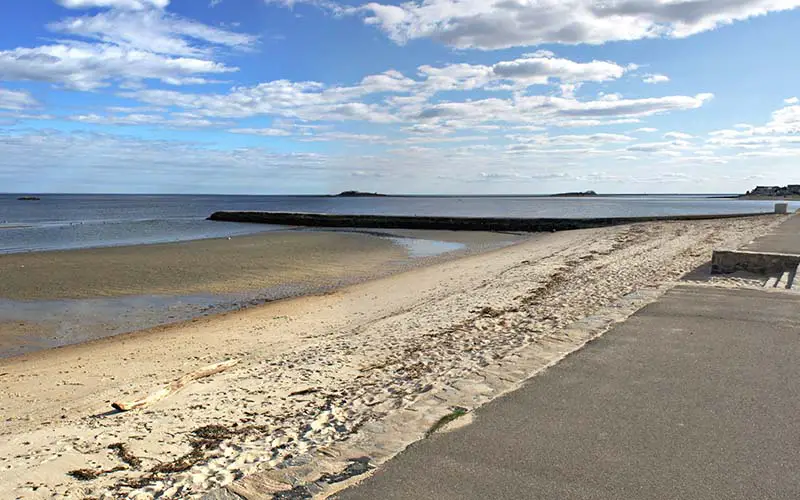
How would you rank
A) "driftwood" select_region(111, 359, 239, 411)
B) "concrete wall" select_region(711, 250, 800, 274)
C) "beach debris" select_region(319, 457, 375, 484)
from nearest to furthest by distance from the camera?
"beach debris" select_region(319, 457, 375, 484) < "driftwood" select_region(111, 359, 239, 411) < "concrete wall" select_region(711, 250, 800, 274)

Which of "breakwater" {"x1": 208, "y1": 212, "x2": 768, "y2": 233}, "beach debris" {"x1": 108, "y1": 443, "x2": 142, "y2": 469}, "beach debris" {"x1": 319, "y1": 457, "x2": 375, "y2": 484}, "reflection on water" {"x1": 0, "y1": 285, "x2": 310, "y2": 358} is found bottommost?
"reflection on water" {"x1": 0, "y1": 285, "x2": 310, "y2": 358}

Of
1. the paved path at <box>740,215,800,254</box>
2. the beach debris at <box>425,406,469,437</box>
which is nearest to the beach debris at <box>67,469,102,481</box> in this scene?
the beach debris at <box>425,406,469,437</box>

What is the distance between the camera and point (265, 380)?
6.69 meters

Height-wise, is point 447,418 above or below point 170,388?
above

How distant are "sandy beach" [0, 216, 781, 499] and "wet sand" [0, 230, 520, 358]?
5.16ft

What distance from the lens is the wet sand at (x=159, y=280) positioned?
12.6 meters

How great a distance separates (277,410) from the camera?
550 centimetres

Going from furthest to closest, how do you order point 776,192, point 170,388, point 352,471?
point 776,192, point 170,388, point 352,471

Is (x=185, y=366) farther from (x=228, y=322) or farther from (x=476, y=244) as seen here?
(x=476, y=244)

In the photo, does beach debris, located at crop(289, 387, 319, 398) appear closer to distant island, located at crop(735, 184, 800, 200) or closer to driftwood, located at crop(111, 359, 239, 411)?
driftwood, located at crop(111, 359, 239, 411)

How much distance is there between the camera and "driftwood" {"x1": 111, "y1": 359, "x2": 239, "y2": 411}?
591cm

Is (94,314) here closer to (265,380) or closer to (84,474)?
(265,380)

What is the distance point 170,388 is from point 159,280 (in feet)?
A: 43.0

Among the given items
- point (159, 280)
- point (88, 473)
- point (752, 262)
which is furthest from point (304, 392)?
point (159, 280)
